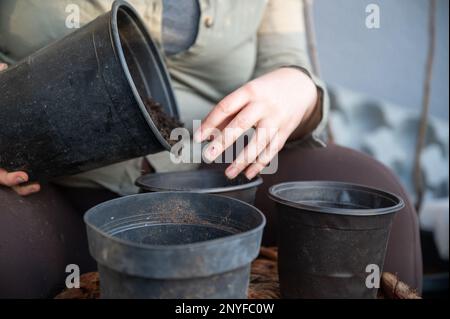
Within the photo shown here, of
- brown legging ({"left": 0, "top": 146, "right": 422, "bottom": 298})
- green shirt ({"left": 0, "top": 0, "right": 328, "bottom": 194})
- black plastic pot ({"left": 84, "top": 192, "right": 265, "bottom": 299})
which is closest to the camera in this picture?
black plastic pot ({"left": 84, "top": 192, "right": 265, "bottom": 299})

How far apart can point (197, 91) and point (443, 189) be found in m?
1.34

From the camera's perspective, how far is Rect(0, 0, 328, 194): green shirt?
1102 mm

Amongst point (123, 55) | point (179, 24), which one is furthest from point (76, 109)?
point (179, 24)

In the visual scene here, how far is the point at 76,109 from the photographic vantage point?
2.80ft

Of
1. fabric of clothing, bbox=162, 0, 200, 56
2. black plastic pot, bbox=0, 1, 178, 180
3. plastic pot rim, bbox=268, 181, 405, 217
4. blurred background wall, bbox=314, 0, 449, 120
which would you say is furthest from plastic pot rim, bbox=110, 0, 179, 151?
blurred background wall, bbox=314, 0, 449, 120

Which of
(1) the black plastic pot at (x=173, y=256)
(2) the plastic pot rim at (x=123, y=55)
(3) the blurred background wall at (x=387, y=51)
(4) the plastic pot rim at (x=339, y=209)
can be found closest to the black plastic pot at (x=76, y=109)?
(2) the plastic pot rim at (x=123, y=55)

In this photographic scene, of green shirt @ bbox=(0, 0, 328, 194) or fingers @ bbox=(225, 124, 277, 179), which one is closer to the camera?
fingers @ bbox=(225, 124, 277, 179)

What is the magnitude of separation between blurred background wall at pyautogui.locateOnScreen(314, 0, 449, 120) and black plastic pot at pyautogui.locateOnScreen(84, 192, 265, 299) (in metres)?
1.53

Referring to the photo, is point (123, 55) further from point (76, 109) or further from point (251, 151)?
point (251, 151)

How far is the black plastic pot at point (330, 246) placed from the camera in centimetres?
87

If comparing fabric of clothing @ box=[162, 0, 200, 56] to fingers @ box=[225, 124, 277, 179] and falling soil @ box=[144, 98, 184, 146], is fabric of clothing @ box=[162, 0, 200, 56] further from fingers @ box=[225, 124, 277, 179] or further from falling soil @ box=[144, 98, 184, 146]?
fingers @ box=[225, 124, 277, 179]

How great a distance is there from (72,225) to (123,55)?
0.52 m

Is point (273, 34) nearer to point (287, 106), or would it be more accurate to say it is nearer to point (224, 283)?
point (287, 106)

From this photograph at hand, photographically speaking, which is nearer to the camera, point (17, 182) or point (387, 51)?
point (17, 182)
